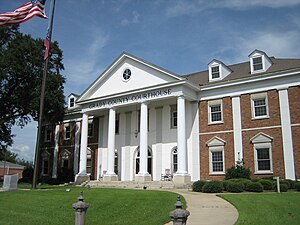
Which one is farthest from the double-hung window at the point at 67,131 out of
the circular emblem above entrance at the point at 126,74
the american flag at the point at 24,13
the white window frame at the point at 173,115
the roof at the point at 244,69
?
the american flag at the point at 24,13

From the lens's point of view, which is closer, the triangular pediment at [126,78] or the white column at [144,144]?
the white column at [144,144]

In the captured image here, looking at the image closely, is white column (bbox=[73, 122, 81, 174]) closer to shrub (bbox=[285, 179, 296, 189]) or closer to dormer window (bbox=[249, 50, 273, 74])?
dormer window (bbox=[249, 50, 273, 74])

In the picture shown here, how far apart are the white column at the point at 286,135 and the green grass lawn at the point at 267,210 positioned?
979 cm

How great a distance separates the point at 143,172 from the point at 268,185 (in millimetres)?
10608

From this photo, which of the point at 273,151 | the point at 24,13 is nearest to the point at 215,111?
the point at 273,151

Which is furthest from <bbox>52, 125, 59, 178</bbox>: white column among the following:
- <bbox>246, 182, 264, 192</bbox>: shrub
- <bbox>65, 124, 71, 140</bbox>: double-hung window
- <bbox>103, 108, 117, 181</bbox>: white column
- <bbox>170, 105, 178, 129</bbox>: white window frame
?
<bbox>246, 182, 264, 192</bbox>: shrub

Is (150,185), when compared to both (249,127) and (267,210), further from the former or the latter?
(267,210)

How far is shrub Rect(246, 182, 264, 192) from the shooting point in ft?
72.0

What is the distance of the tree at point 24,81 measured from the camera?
114 ft

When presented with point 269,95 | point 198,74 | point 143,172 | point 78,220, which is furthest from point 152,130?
point 78,220

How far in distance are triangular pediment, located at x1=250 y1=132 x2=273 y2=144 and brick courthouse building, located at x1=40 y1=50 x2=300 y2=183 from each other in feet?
0.26

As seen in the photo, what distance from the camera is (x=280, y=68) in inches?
1099

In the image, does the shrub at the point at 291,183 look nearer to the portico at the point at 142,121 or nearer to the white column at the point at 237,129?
the white column at the point at 237,129

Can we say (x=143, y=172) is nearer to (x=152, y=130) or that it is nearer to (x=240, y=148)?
(x=152, y=130)
